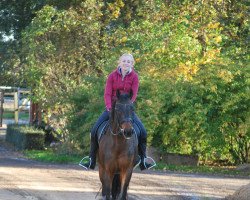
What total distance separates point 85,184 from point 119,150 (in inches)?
194

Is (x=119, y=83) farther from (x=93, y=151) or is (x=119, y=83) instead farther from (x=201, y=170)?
(x=201, y=170)

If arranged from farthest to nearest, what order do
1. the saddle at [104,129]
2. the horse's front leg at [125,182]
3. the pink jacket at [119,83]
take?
the saddle at [104,129]
the pink jacket at [119,83]
the horse's front leg at [125,182]

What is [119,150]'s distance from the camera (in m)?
12.1

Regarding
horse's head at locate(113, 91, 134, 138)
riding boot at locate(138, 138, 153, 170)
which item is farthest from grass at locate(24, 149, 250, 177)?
horse's head at locate(113, 91, 134, 138)

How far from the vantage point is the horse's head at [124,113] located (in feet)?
37.9

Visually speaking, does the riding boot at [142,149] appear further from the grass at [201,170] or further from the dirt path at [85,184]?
the grass at [201,170]

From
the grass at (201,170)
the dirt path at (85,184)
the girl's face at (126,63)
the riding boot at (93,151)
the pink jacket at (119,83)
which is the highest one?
the girl's face at (126,63)

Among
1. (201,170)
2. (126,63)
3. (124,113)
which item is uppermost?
(126,63)

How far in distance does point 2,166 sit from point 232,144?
7.96m

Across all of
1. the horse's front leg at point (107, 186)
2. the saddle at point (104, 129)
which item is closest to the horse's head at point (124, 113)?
the saddle at point (104, 129)

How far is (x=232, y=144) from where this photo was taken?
25109 mm

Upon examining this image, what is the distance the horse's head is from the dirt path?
2876mm

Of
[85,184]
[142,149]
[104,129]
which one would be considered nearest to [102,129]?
[104,129]

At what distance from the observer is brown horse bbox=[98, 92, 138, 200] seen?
11.8 metres
